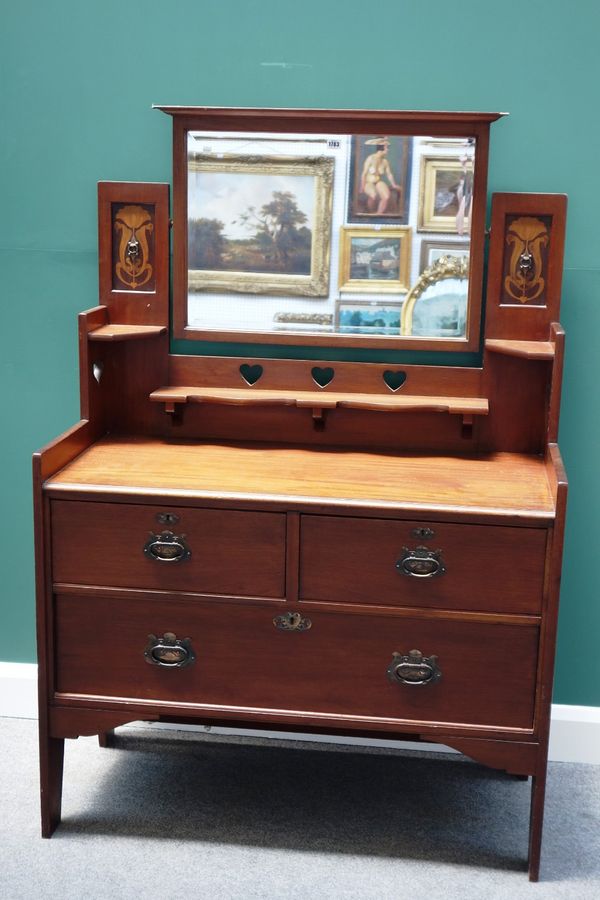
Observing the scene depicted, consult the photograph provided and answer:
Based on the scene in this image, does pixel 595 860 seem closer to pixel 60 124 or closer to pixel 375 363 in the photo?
pixel 375 363

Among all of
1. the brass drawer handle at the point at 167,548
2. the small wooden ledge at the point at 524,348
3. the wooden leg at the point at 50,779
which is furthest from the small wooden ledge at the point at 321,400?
the wooden leg at the point at 50,779

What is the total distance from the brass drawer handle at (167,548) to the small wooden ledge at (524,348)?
2.24ft

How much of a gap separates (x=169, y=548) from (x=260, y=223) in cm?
66

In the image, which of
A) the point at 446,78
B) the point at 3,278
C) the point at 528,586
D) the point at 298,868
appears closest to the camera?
the point at 528,586

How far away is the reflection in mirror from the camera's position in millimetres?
2102

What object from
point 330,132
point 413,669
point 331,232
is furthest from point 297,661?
point 330,132

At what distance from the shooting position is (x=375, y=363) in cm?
219

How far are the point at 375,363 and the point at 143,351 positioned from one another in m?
0.46

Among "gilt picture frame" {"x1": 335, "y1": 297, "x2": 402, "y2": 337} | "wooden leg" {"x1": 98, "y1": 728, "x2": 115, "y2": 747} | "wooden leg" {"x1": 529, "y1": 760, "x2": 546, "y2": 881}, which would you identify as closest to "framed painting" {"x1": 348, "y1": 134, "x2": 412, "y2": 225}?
"gilt picture frame" {"x1": 335, "y1": 297, "x2": 402, "y2": 337}

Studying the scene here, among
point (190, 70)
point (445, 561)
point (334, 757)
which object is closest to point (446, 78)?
point (190, 70)

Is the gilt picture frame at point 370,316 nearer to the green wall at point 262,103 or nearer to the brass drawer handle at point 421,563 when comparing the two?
the green wall at point 262,103

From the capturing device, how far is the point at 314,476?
1981 mm

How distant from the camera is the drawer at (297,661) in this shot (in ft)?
6.19

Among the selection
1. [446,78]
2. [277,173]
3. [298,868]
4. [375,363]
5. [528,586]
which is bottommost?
[298,868]
